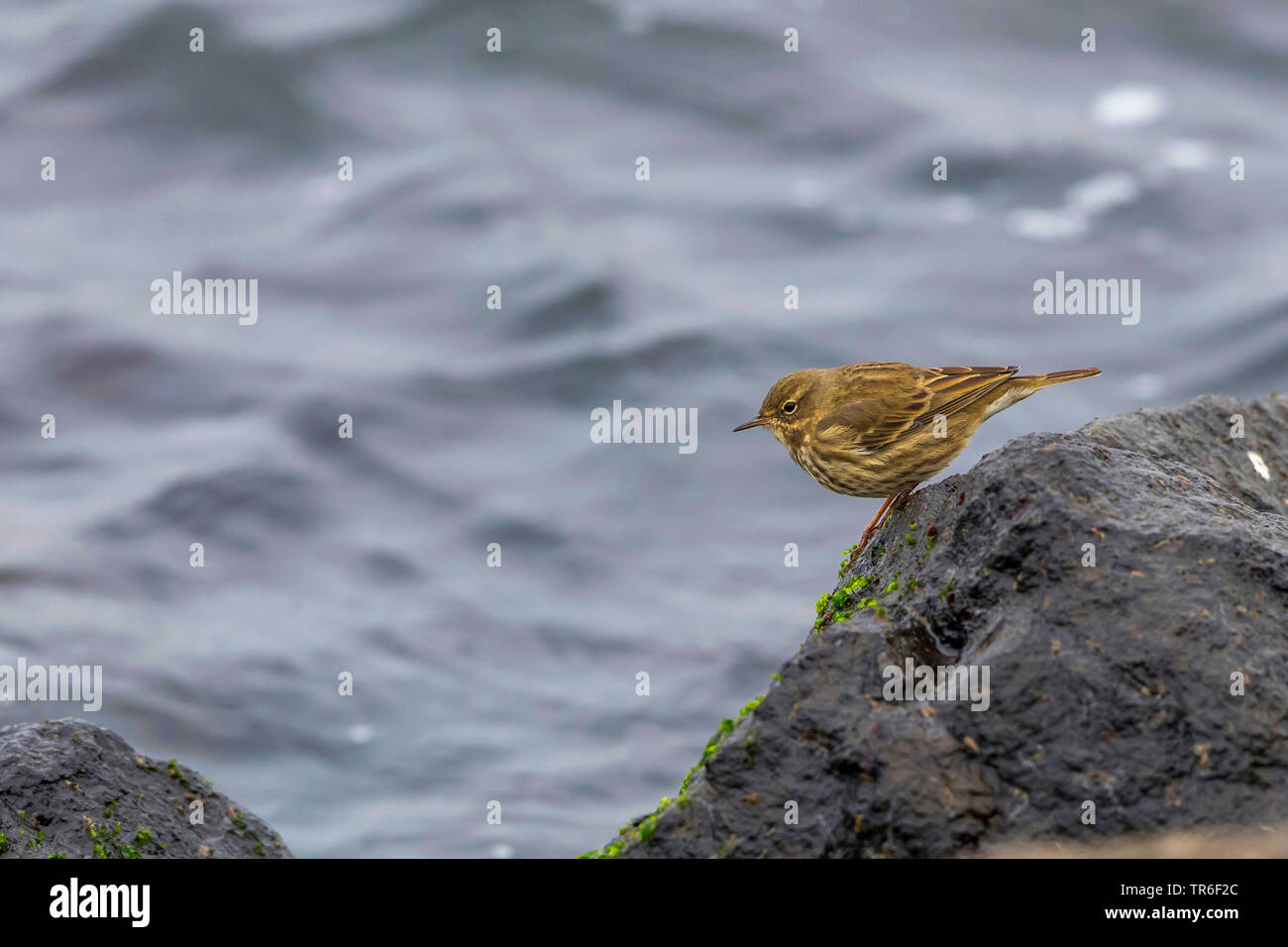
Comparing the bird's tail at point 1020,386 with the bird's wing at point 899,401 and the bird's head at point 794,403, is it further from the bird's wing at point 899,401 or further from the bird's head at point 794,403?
the bird's head at point 794,403

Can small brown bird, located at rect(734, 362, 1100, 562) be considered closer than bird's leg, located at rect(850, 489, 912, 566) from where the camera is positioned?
No

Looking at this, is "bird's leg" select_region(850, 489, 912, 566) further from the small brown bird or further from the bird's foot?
the small brown bird

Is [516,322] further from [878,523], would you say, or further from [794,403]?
[878,523]

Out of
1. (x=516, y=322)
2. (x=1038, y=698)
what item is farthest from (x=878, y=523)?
(x=516, y=322)

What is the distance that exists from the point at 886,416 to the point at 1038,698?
9.72ft

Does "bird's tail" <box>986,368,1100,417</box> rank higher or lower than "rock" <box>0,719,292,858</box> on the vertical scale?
higher

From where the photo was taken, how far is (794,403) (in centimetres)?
739

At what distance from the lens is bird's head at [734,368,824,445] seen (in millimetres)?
7312

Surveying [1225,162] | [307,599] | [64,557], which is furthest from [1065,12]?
[64,557]

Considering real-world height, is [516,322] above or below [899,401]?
above

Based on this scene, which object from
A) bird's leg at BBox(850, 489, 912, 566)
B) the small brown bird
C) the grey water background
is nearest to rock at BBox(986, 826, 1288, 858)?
bird's leg at BBox(850, 489, 912, 566)

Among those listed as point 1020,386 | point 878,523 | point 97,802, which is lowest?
point 97,802

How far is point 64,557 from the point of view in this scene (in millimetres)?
13562

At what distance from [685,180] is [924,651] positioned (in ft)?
55.1
